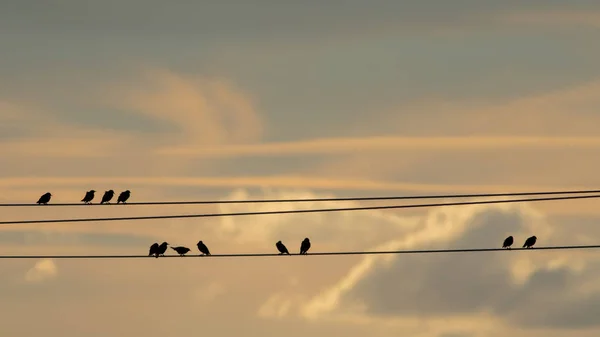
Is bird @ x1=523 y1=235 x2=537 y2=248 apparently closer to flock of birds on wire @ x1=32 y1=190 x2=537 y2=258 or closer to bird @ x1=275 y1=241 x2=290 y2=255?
flock of birds on wire @ x1=32 y1=190 x2=537 y2=258

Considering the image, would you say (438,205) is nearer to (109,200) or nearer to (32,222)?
(32,222)

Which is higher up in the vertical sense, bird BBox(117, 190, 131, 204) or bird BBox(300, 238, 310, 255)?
bird BBox(117, 190, 131, 204)

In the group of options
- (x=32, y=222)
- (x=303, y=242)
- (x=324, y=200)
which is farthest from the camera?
(x=303, y=242)

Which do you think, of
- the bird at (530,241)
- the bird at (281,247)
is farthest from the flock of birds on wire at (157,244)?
the bird at (530,241)

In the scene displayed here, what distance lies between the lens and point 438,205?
5003 centimetres

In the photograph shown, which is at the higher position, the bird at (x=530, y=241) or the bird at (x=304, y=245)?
the bird at (x=530, y=241)

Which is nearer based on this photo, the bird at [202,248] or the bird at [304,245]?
the bird at [304,245]

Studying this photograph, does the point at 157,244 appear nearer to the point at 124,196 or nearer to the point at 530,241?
the point at 124,196

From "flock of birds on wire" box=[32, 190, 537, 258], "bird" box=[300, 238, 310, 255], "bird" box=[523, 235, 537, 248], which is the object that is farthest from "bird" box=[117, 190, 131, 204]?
"bird" box=[523, 235, 537, 248]

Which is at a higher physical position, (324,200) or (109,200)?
(109,200)

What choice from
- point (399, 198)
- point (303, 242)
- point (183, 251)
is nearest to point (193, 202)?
point (399, 198)

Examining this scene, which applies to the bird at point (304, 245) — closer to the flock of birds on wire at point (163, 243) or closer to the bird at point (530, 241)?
the flock of birds on wire at point (163, 243)

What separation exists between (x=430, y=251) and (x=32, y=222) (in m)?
12.2

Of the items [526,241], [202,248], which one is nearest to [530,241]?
[526,241]
